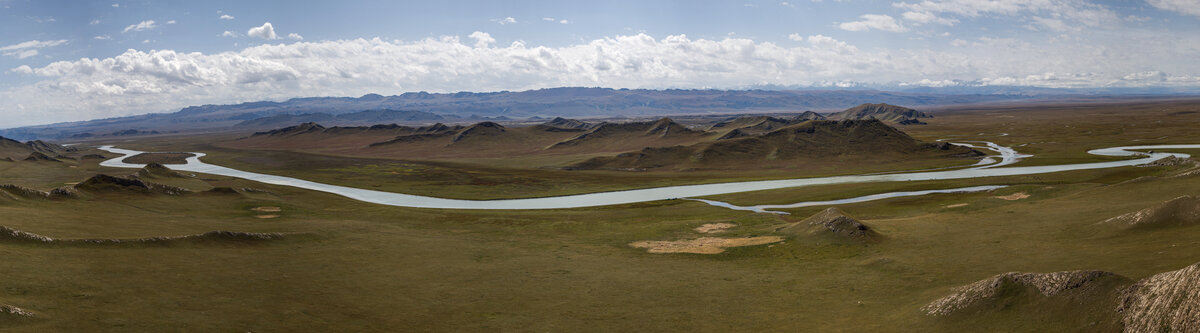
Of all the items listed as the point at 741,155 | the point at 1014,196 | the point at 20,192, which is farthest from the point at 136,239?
the point at 741,155

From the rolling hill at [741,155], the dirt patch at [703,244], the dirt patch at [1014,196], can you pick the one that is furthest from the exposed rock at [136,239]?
the rolling hill at [741,155]

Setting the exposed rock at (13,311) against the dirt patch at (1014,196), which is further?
the dirt patch at (1014,196)

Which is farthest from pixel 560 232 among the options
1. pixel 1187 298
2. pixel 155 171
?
pixel 155 171

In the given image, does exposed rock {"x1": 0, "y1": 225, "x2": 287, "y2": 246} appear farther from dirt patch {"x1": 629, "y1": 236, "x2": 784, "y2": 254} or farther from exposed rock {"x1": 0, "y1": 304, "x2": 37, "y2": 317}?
dirt patch {"x1": 629, "y1": 236, "x2": 784, "y2": 254}

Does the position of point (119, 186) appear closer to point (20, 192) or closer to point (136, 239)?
point (20, 192)

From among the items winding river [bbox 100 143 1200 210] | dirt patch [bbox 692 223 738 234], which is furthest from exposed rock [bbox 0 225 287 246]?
winding river [bbox 100 143 1200 210]

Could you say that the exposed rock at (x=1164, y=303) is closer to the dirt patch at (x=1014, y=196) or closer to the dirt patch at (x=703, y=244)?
the dirt patch at (x=703, y=244)
